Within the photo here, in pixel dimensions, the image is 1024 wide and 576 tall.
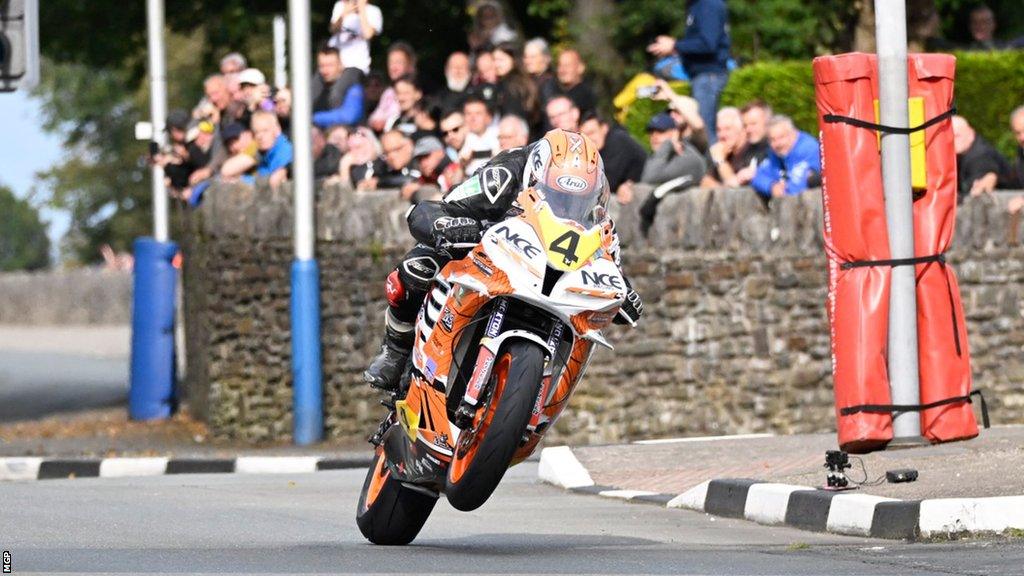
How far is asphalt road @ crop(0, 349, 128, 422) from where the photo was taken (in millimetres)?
24391

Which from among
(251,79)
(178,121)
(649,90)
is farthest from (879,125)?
(178,121)

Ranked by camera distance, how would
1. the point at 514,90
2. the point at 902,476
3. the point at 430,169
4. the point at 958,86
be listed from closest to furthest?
the point at 902,476 < the point at 430,169 < the point at 514,90 < the point at 958,86

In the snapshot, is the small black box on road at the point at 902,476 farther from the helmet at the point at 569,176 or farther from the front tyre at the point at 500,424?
the front tyre at the point at 500,424

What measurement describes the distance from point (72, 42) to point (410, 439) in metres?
19.4

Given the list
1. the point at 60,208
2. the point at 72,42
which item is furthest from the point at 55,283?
the point at 72,42

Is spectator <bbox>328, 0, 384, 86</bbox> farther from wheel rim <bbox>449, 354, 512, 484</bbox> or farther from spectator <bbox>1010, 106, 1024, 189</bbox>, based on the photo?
wheel rim <bbox>449, 354, 512, 484</bbox>

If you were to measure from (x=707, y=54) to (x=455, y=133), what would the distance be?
7.78ft

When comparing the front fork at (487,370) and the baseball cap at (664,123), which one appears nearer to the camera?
the front fork at (487,370)

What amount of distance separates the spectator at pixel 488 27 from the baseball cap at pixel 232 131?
2.26m

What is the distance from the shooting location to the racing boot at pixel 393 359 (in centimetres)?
981

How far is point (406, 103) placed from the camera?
19.0 m

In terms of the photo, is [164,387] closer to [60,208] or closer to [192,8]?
[192,8]

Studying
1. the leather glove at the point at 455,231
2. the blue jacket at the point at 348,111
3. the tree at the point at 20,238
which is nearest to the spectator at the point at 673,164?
the blue jacket at the point at 348,111

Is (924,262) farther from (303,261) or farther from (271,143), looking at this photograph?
(271,143)
